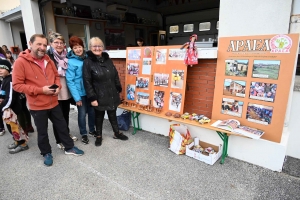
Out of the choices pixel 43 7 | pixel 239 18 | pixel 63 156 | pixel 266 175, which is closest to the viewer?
pixel 266 175

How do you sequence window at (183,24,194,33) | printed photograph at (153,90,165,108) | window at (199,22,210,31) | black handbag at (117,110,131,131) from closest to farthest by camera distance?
printed photograph at (153,90,165,108)
black handbag at (117,110,131,131)
window at (199,22,210,31)
window at (183,24,194,33)

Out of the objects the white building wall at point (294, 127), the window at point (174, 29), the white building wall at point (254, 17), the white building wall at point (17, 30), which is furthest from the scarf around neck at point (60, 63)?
the window at point (174, 29)

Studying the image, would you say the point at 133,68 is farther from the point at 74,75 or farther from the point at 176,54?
the point at 74,75

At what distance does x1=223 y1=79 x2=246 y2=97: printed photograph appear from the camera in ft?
8.15

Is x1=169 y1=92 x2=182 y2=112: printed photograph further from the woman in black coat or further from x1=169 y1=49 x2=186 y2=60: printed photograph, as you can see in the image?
the woman in black coat

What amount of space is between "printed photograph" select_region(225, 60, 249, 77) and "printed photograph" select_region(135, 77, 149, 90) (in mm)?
1318

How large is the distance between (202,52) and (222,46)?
272 millimetres

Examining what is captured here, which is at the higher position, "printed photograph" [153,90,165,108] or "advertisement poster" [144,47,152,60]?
"advertisement poster" [144,47,152,60]

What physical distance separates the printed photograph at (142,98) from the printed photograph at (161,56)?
0.62 meters

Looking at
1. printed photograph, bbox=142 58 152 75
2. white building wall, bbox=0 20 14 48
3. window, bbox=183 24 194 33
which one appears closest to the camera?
printed photograph, bbox=142 58 152 75

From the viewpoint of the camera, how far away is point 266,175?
231 centimetres

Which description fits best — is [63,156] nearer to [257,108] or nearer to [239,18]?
[257,108]

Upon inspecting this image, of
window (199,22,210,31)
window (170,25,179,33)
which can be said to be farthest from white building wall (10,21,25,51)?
window (199,22,210,31)

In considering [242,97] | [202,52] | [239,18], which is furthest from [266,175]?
[239,18]
